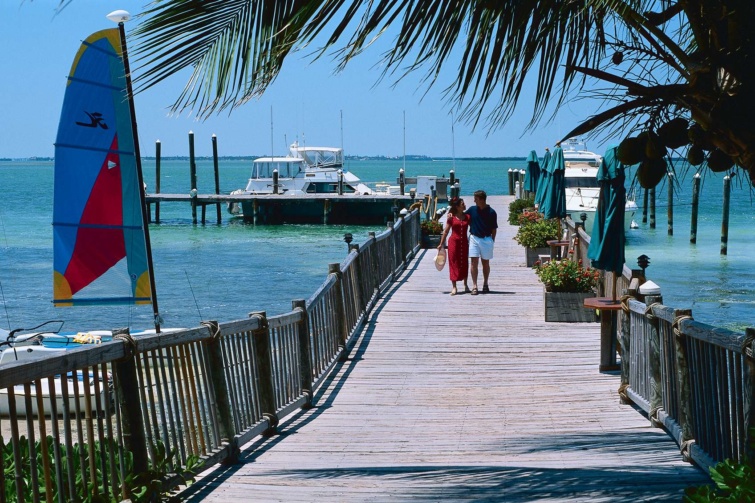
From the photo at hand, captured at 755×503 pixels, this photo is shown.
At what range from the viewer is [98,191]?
17750 mm

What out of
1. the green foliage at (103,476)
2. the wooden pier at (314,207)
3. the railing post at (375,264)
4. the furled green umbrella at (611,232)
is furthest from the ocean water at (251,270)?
the green foliage at (103,476)

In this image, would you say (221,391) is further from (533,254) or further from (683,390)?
(533,254)

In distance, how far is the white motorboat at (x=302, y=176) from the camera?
Result: 65.5 meters

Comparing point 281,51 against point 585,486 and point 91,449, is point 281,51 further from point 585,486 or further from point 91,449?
point 585,486

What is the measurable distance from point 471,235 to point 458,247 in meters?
0.30

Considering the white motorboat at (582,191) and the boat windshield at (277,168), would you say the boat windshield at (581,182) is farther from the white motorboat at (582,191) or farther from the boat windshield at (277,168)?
the boat windshield at (277,168)

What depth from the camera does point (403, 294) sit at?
17125mm

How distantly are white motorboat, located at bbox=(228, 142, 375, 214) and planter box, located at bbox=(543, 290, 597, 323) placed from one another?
49.9 metres

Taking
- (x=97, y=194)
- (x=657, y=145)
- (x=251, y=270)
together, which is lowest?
(x=251, y=270)

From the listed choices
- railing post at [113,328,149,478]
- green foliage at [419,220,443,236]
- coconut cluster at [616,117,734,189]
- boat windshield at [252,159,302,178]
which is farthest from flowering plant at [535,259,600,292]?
boat windshield at [252,159,302,178]

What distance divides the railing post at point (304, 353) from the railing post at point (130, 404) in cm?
403

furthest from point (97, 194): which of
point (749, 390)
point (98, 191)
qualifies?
point (749, 390)

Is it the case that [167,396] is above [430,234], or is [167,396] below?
above

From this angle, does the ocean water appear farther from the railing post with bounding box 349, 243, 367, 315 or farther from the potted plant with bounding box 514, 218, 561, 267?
the railing post with bounding box 349, 243, 367, 315
